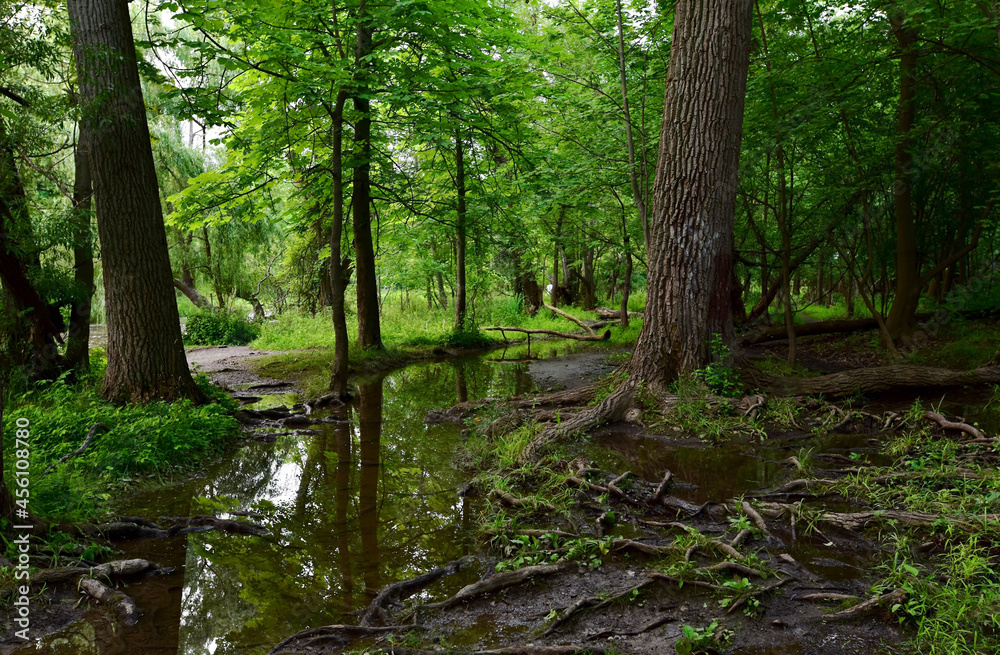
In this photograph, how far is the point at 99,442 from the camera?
5.56 meters

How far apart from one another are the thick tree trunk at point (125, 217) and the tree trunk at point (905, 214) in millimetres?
10117

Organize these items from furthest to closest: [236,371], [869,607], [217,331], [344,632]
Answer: [217,331]
[236,371]
[344,632]
[869,607]

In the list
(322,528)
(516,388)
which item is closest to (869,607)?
(322,528)

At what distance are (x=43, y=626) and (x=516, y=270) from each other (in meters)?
18.0

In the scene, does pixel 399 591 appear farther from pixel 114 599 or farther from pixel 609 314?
pixel 609 314

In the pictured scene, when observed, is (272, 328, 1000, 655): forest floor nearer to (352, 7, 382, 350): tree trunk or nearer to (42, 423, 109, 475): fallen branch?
(42, 423, 109, 475): fallen branch

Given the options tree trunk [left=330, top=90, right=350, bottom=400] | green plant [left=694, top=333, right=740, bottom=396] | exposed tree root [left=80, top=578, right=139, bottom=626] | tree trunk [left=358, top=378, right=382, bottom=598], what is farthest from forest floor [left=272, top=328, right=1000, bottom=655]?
tree trunk [left=330, top=90, right=350, bottom=400]

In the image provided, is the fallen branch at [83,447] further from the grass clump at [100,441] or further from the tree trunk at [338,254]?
the tree trunk at [338,254]

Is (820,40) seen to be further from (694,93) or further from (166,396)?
(166,396)

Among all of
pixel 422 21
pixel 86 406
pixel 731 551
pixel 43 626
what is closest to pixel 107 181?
pixel 86 406

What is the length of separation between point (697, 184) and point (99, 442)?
22.6ft

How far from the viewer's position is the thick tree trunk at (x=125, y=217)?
20.8ft

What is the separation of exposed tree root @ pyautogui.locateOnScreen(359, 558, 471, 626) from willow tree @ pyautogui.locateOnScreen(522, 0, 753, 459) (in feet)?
10.5

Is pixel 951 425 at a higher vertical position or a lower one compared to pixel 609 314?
lower
